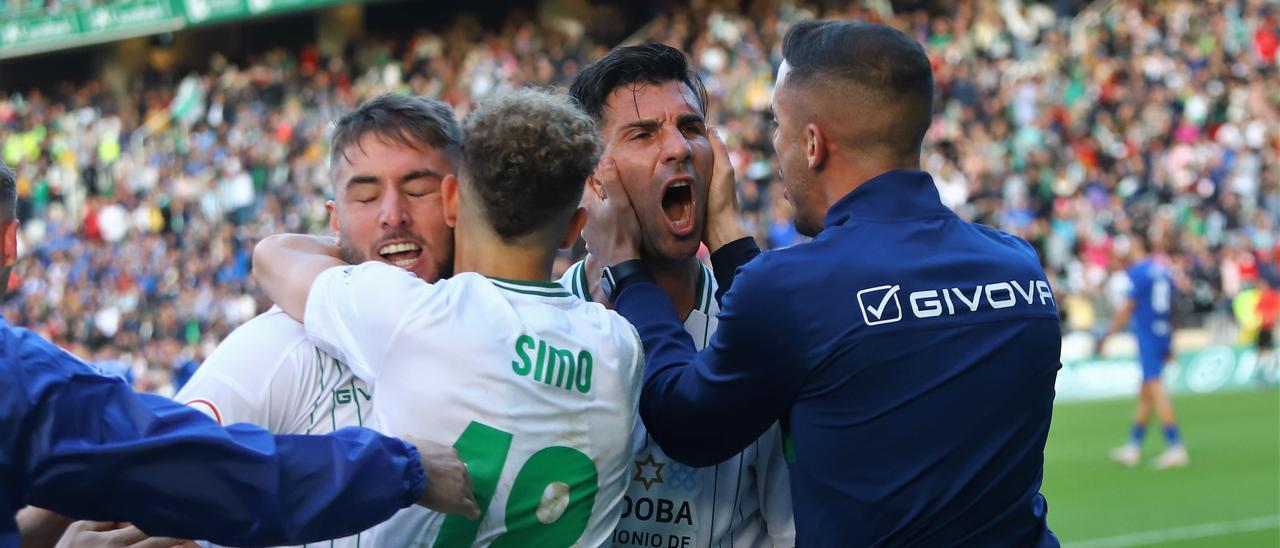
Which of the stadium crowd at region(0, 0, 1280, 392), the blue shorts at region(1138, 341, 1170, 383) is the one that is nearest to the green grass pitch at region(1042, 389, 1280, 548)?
the blue shorts at region(1138, 341, 1170, 383)

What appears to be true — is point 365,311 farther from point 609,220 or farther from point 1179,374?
point 1179,374

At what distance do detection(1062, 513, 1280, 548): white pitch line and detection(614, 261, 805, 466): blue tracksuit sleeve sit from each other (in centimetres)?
725

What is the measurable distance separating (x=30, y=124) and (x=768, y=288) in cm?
3040

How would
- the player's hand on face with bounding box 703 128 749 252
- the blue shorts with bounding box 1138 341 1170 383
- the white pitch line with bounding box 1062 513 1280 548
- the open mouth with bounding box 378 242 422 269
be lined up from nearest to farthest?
the open mouth with bounding box 378 242 422 269
the player's hand on face with bounding box 703 128 749 252
the white pitch line with bounding box 1062 513 1280 548
the blue shorts with bounding box 1138 341 1170 383

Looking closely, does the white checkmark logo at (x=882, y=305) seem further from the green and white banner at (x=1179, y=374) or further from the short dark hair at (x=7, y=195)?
the green and white banner at (x=1179, y=374)

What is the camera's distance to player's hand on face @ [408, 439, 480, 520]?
7.51 ft

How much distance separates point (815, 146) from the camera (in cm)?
269

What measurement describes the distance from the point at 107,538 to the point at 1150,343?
39.2ft

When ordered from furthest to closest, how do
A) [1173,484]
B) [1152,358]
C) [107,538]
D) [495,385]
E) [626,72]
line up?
[1152,358] → [1173,484] → [626,72] → [107,538] → [495,385]

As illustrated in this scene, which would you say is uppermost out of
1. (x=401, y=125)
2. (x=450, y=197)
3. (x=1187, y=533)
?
(x=401, y=125)

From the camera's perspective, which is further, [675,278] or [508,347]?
[675,278]

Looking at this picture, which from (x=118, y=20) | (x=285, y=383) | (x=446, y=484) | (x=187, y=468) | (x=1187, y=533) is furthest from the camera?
(x=118, y=20)

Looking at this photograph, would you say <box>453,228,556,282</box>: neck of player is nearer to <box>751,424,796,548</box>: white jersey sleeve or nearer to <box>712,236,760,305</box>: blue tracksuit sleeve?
<box>712,236,760,305</box>: blue tracksuit sleeve

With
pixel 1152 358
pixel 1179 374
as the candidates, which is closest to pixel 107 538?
pixel 1152 358
